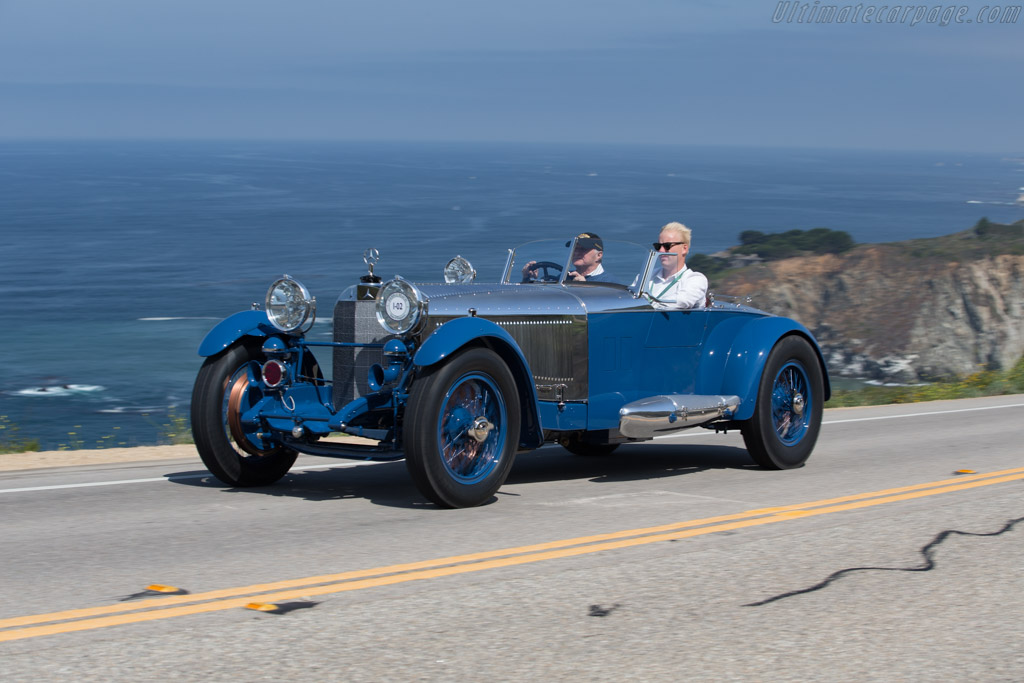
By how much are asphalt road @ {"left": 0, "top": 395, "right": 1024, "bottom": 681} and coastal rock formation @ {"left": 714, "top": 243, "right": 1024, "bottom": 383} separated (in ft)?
140

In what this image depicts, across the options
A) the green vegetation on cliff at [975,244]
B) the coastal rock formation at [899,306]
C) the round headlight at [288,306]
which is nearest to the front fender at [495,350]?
the round headlight at [288,306]

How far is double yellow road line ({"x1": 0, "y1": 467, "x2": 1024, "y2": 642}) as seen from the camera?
443 cm

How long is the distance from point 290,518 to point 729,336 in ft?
12.4

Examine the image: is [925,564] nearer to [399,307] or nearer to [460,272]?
[399,307]

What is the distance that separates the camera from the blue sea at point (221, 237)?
40062 mm

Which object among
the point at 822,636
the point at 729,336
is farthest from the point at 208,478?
the point at 822,636

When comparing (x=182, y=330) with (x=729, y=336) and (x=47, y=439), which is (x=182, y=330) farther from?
(x=729, y=336)

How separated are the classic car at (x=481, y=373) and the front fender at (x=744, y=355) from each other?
0.01 m

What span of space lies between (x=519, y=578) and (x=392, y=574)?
569 mm

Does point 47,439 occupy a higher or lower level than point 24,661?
lower

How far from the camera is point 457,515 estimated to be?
21.8 ft

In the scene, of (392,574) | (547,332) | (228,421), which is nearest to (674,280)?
(547,332)

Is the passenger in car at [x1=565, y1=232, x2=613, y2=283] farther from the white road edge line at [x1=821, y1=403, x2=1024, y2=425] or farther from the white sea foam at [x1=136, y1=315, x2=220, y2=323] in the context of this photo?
the white sea foam at [x1=136, y1=315, x2=220, y2=323]

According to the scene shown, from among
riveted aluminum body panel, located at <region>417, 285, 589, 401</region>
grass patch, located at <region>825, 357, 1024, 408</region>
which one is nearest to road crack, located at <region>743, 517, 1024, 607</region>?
riveted aluminum body panel, located at <region>417, 285, 589, 401</region>
